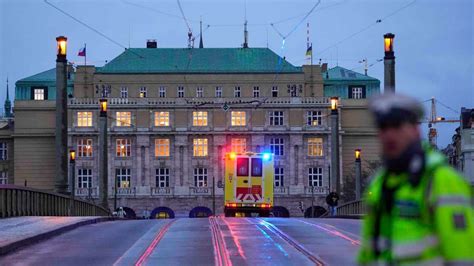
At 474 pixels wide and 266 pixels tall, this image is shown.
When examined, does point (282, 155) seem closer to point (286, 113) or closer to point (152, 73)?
point (286, 113)

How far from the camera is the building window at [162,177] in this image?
113 metres

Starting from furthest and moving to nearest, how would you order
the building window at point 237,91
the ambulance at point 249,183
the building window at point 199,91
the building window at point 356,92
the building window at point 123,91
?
1. the building window at point 356,92
2. the building window at point 237,91
3. the building window at point 123,91
4. the building window at point 199,91
5. the ambulance at point 249,183

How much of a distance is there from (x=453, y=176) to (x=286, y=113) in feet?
356

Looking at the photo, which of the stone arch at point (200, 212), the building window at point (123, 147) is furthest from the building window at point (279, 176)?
the building window at point (123, 147)

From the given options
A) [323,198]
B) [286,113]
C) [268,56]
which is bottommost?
[323,198]

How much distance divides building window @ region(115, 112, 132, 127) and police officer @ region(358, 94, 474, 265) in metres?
108

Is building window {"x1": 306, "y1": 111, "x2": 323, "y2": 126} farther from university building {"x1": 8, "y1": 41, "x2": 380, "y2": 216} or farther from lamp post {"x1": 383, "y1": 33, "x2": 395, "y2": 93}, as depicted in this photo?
lamp post {"x1": 383, "y1": 33, "x2": 395, "y2": 93}

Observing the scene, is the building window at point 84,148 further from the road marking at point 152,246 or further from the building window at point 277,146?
the road marking at point 152,246

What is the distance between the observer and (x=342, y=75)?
403 feet

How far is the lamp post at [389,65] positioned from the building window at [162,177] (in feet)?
278

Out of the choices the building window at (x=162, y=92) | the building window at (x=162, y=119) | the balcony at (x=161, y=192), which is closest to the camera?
the balcony at (x=161, y=192)

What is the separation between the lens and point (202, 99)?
11119cm

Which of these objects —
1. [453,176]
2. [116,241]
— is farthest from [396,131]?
[116,241]

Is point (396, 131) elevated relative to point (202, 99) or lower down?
lower down
